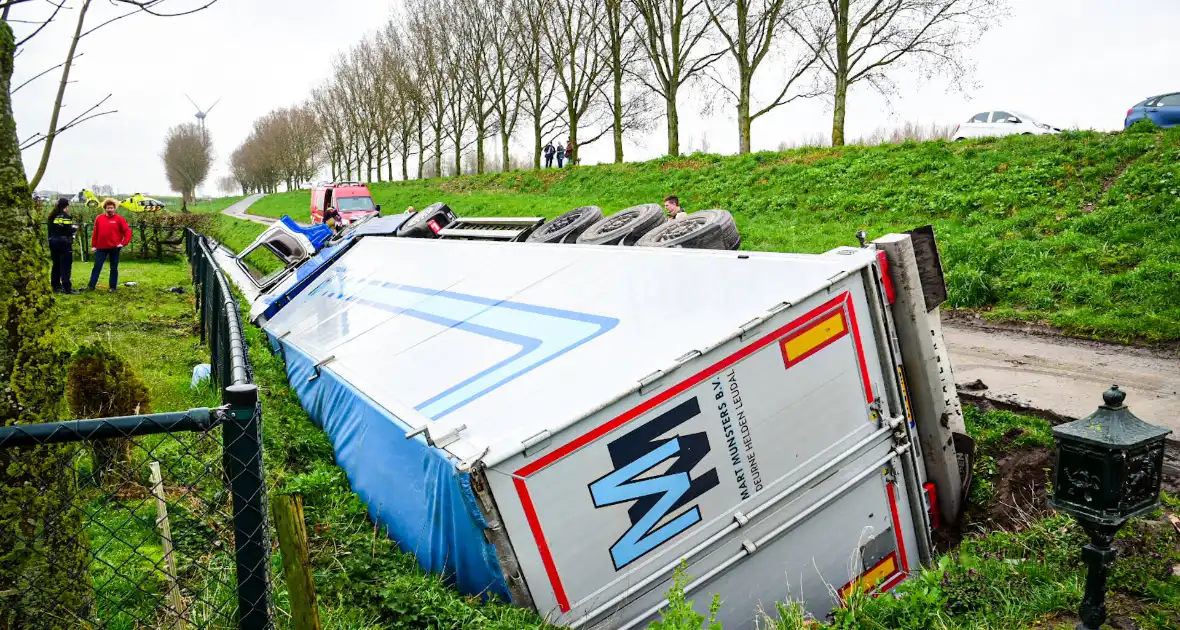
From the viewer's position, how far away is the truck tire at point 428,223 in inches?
426

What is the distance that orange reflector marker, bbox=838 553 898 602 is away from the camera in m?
4.04

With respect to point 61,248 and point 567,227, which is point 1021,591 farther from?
point 61,248

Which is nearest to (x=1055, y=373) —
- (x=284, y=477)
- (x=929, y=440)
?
(x=929, y=440)

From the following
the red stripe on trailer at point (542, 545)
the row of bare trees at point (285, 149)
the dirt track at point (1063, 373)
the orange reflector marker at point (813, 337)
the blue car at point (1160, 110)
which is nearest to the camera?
the red stripe on trailer at point (542, 545)

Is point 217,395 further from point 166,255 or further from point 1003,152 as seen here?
point 166,255

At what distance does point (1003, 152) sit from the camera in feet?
46.1

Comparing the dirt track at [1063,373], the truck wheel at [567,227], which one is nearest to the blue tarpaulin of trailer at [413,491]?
the truck wheel at [567,227]

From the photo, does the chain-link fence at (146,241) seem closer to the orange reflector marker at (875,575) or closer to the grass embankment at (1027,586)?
the orange reflector marker at (875,575)

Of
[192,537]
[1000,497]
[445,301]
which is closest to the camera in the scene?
[192,537]

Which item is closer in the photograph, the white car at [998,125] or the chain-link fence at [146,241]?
the white car at [998,125]

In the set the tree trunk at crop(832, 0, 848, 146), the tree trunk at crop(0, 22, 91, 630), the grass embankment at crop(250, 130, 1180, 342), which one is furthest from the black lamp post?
the tree trunk at crop(832, 0, 848, 146)

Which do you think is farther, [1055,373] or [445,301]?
[1055,373]

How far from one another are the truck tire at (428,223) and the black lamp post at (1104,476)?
354 inches

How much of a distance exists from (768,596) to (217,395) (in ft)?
18.0
